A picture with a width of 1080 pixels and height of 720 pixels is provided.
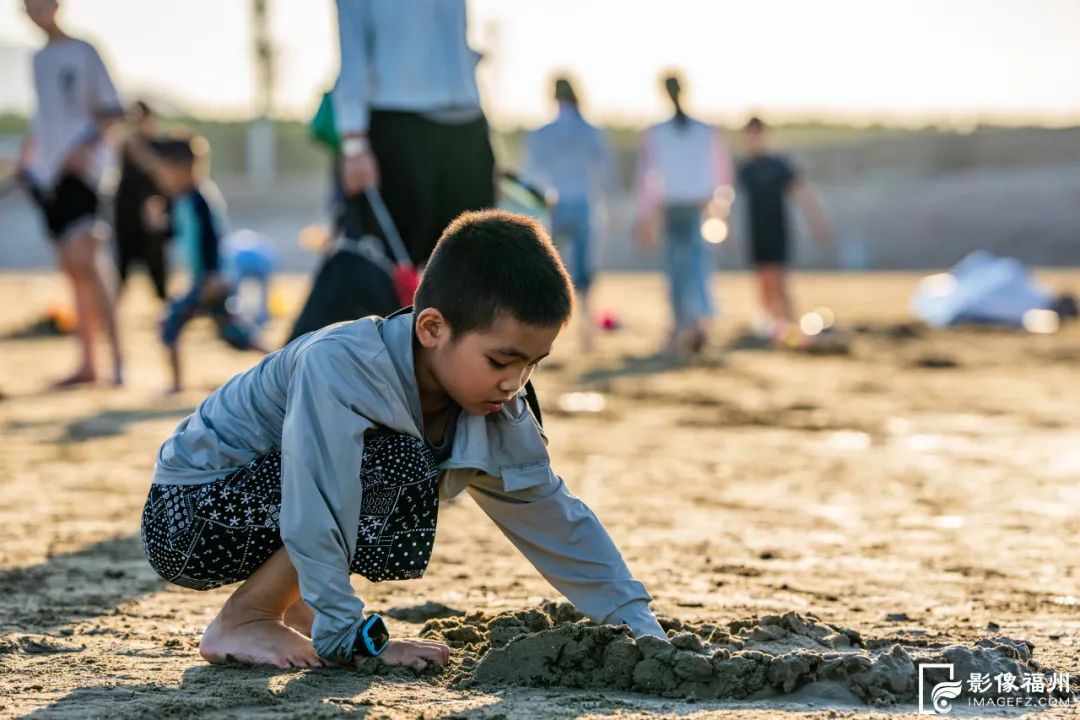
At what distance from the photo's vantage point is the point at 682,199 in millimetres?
9945

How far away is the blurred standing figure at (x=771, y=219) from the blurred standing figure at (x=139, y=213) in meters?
4.17

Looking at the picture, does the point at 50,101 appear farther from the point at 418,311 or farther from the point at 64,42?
the point at 418,311

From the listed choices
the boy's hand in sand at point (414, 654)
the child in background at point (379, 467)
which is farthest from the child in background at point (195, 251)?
the boy's hand in sand at point (414, 654)

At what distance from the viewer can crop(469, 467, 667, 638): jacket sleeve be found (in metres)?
3.04

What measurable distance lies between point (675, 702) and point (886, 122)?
70.4 meters

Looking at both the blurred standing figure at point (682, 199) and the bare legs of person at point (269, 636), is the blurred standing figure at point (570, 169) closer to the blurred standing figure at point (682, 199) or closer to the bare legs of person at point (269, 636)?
the blurred standing figure at point (682, 199)

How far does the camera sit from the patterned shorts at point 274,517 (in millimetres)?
2824

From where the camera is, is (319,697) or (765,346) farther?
(765,346)

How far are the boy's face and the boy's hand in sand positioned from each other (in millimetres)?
477

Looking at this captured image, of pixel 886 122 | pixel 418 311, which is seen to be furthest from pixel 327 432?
pixel 886 122

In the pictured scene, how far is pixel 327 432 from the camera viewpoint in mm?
2711

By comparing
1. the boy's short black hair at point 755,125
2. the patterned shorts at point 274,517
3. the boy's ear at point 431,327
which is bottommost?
the patterned shorts at point 274,517

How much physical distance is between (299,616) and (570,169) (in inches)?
277
